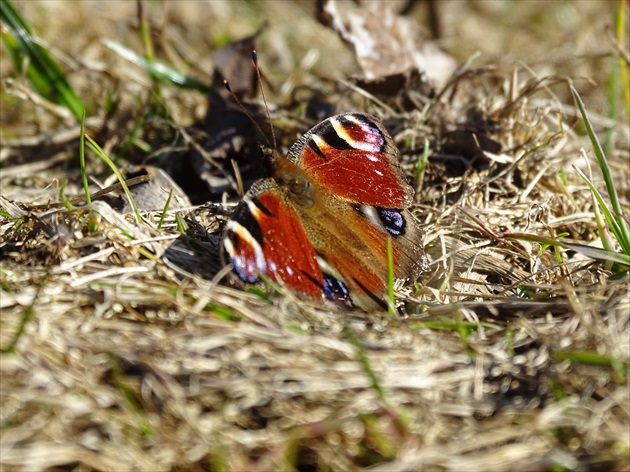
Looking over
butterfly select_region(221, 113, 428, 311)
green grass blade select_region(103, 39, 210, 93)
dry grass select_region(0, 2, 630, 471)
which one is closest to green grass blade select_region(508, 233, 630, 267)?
dry grass select_region(0, 2, 630, 471)

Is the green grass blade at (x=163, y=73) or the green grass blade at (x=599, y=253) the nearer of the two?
the green grass blade at (x=599, y=253)

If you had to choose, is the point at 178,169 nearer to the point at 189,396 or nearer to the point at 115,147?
the point at 115,147

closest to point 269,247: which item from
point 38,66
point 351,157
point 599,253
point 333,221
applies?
point 333,221

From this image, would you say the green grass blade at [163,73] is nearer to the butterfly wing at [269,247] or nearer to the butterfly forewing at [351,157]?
the butterfly forewing at [351,157]

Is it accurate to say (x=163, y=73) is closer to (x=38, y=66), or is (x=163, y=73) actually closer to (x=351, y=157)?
(x=38, y=66)

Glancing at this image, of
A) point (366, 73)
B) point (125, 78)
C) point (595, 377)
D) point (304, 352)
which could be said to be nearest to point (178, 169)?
point (125, 78)

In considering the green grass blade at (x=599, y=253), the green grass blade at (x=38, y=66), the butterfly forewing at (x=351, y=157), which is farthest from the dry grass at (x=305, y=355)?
the green grass blade at (x=38, y=66)

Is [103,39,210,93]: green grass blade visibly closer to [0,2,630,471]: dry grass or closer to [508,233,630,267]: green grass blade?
[0,2,630,471]: dry grass

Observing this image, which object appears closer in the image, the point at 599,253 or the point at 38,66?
the point at 599,253

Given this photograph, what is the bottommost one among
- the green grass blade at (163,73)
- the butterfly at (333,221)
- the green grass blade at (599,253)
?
the green grass blade at (599,253)
